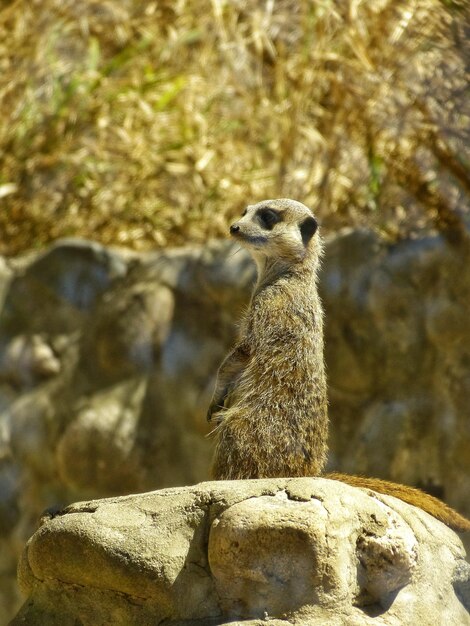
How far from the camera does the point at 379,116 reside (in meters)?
5.31

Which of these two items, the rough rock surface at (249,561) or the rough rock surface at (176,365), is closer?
the rough rock surface at (249,561)

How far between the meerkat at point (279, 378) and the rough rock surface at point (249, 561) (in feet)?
1.16

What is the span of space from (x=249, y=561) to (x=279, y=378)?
718 millimetres

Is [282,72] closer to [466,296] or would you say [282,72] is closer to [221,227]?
[221,227]

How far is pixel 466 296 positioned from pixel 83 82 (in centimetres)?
270

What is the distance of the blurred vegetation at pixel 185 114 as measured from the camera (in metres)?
5.59

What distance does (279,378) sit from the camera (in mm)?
3109

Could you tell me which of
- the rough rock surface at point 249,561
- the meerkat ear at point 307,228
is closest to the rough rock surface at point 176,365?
the meerkat ear at point 307,228

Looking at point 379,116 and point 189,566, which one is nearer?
point 189,566

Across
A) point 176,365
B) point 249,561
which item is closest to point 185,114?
point 176,365

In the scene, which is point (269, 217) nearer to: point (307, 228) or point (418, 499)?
point (307, 228)

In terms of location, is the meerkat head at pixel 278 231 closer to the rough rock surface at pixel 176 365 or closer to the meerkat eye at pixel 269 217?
the meerkat eye at pixel 269 217

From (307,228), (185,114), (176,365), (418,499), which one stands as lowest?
(176,365)

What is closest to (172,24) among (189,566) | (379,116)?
(379,116)
